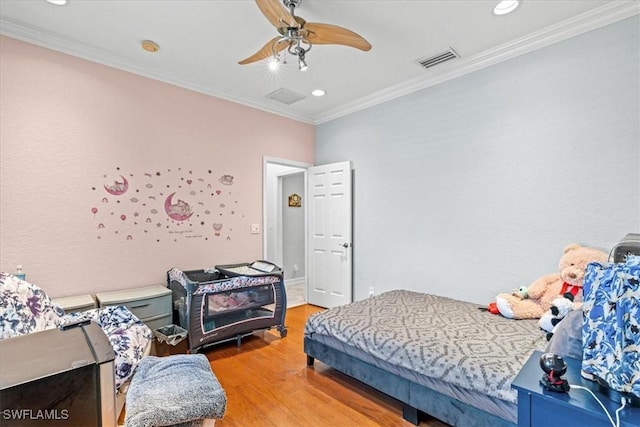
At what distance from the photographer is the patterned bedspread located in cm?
175

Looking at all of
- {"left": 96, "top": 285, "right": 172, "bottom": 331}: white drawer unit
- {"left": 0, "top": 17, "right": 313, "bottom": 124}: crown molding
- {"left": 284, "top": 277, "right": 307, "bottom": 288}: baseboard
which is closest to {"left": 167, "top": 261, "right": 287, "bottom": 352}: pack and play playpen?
{"left": 96, "top": 285, "right": 172, "bottom": 331}: white drawer unit

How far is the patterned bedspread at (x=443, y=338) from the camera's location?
175cm

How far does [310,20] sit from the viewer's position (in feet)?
8.24

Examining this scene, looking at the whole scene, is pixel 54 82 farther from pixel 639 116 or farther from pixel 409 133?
pixel 639 116

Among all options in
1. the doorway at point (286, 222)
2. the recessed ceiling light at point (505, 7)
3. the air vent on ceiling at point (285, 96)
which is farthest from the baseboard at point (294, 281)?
the recessed ceiling light at point (505, 7)

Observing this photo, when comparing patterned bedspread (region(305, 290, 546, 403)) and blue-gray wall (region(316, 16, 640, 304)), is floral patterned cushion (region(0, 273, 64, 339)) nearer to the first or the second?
patterned bedspread (region(305, 290, 546, 403))

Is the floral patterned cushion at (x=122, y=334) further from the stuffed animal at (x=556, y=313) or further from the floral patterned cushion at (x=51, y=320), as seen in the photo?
the stuffed animal at (x=556, y=313)

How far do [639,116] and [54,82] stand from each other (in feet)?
15.5

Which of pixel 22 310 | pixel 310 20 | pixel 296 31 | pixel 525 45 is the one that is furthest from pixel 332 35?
pixel 22 310

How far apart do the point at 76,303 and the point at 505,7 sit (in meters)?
4.14

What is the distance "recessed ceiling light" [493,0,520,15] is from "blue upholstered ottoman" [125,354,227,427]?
124 inches

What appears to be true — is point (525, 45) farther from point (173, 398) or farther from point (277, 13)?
point (173, 398)

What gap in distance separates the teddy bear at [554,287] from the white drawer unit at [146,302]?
3053mm

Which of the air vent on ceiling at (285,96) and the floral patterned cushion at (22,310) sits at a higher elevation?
the air vent on ceiling at (285,96)
